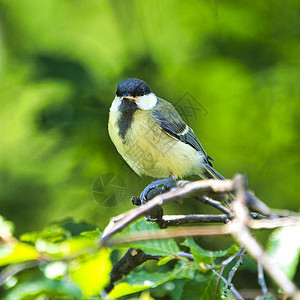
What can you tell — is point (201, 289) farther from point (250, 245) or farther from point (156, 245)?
point (250, 245)

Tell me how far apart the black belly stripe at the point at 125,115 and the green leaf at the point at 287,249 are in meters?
1.41

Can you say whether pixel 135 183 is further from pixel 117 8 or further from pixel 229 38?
pixel 117 8

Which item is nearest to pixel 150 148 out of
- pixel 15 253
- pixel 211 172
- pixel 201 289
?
pixel 211 172

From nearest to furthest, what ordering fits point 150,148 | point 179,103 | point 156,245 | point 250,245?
1. point 250,245
2. point 156,245
3. point 150,148
4. point 179,103

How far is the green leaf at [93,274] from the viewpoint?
0.55m

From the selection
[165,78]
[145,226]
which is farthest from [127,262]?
[165,78]

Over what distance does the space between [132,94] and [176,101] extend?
0.51 m

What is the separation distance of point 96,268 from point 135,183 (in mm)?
2024

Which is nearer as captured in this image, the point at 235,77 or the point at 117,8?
the point at 235,77

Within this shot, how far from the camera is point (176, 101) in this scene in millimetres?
2609

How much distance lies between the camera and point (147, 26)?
2875mm

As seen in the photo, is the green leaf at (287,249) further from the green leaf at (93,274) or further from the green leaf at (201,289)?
the green leaf at (201,289)

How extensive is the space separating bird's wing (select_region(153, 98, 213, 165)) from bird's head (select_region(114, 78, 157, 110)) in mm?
96

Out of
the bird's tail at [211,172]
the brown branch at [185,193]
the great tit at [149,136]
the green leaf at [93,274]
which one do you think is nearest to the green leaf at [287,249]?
the brown branch at [185,193]
